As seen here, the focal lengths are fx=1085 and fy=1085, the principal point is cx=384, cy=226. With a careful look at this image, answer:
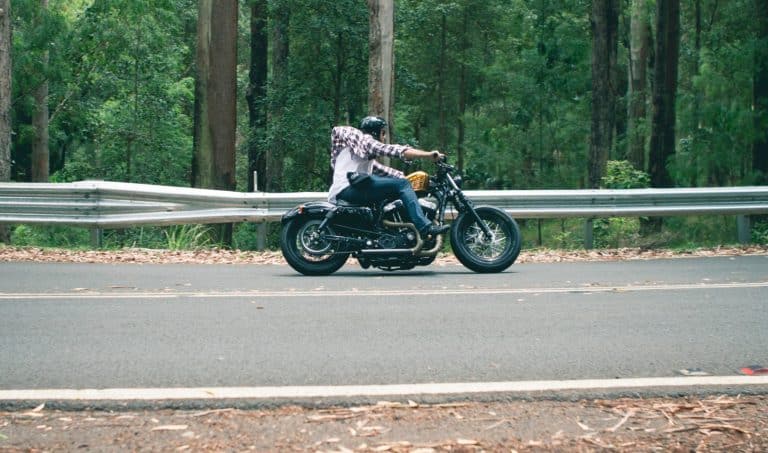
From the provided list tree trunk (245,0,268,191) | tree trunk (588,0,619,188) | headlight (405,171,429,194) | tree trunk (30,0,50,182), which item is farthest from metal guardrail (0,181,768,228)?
tree trunk (30,0,50,182)

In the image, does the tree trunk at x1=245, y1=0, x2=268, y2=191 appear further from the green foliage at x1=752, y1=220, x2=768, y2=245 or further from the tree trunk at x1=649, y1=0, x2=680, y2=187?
the green foliage at x1=752, y1=220, x2=768, y2=245

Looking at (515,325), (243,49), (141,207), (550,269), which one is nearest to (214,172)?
(141,207)

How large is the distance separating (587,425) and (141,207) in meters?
10.7

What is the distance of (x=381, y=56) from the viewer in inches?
708

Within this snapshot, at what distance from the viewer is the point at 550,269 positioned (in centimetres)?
1173

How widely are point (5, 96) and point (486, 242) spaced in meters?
11.9

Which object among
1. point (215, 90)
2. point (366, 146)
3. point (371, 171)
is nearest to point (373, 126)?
point (366, 146)

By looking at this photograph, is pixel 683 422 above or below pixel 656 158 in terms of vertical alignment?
below

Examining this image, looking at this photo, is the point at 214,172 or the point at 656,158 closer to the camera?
the point at 214,172

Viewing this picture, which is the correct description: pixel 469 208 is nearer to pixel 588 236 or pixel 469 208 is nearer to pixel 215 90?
pixel 588 236

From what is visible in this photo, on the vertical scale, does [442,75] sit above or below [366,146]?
above

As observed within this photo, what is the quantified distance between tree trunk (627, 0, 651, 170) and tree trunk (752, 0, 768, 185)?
36.2ft

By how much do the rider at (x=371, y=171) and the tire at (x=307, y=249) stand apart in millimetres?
397

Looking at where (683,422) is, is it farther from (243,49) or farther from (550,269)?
(243,49)
